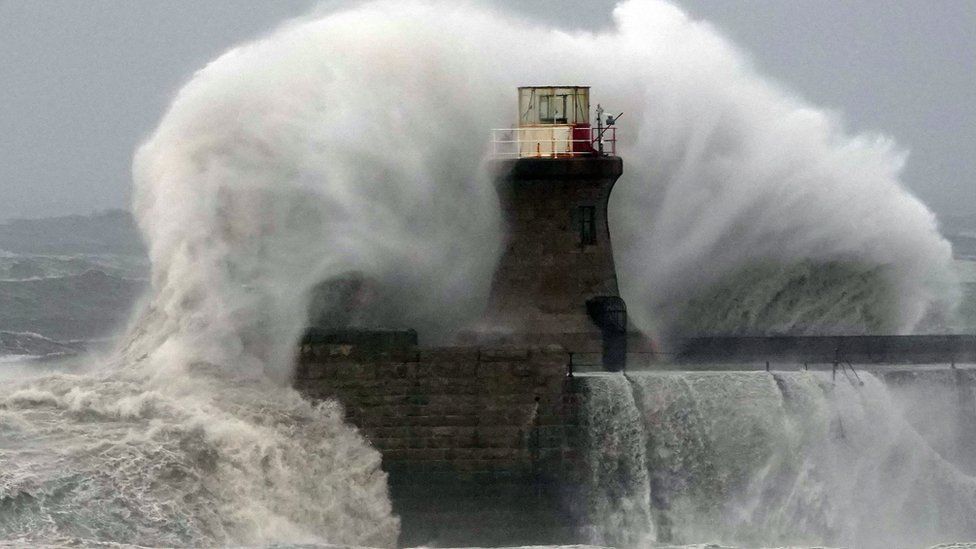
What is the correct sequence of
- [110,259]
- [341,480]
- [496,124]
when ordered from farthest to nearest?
[110,259] < [496,124] < [341,480]

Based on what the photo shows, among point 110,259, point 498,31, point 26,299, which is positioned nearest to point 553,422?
point 498,31

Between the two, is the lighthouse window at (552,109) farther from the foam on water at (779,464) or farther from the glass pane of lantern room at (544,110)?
the foam on water at (779,464)

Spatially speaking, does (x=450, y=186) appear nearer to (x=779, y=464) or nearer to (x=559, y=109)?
(x=559, y=109)

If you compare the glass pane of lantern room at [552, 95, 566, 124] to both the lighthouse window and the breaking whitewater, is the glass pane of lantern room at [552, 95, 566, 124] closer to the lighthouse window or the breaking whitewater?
the lighthouse window

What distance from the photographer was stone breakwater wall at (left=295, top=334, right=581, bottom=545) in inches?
779

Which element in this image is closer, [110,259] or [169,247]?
[169,247]

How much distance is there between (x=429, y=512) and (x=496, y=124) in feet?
15.7

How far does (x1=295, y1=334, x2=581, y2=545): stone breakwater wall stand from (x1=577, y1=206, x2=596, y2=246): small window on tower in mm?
1782

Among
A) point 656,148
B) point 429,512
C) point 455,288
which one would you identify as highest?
point 656,148

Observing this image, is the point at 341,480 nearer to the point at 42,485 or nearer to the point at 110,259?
the point at 42,485

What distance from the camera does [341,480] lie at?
19.6 meters

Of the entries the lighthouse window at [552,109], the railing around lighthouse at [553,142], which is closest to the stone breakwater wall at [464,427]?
the railing around lighthouse at [553,142]

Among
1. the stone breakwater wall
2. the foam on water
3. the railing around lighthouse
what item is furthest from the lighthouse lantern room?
the foam on water

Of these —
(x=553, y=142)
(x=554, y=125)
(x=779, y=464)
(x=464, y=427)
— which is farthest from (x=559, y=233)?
(x=779, y=464)
